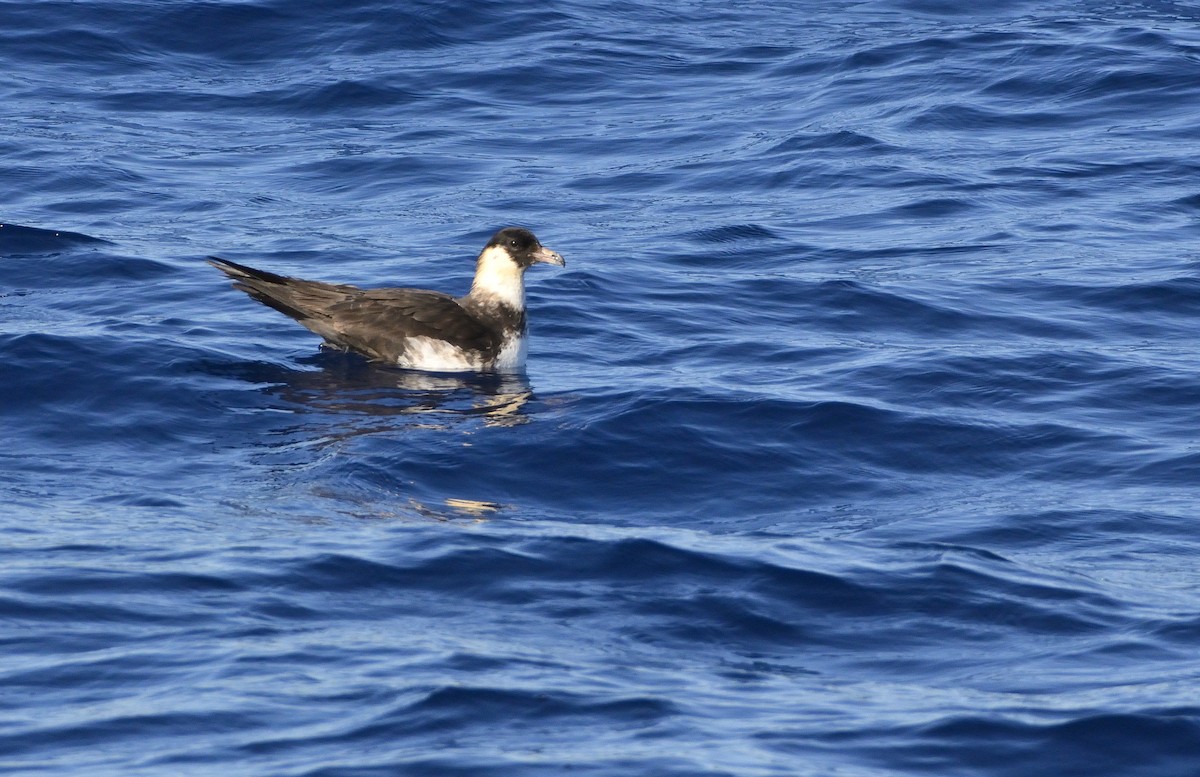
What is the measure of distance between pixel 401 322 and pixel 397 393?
0.76 metres

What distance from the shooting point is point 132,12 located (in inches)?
925

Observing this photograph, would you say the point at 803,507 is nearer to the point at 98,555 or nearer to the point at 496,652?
the point at 496,652

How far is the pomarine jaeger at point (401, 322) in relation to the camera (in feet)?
43.7

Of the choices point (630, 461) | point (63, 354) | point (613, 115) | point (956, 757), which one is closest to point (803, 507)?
point (630, 461)

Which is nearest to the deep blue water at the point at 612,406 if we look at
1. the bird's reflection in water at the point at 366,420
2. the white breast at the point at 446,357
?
the bird's reflection in water at the point at 366,420

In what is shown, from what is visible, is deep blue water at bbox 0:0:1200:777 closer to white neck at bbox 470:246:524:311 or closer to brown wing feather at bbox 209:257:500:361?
brown wing feather at bbox 209:257:500:361

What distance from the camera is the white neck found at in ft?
45.3

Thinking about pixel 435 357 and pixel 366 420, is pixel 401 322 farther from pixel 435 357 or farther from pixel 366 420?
pixel 366 420

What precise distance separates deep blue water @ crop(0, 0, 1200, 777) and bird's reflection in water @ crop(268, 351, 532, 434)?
8 cm

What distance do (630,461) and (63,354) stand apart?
4.17 m

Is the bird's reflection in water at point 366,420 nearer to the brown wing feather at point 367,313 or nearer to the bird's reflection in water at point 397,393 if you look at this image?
the bird's reflection in water at point 397,393

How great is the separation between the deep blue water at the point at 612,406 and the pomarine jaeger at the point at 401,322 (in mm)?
297

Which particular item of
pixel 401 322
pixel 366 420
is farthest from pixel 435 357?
pixel 366 420

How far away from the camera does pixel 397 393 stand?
41.8 ft
